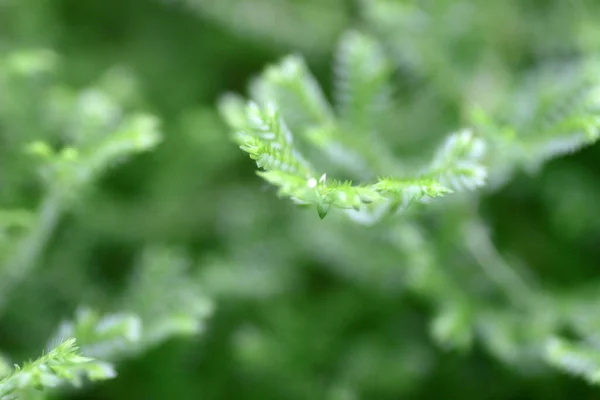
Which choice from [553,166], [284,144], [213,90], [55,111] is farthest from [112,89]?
[553,166]

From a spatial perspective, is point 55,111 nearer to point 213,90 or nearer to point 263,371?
point 213,90

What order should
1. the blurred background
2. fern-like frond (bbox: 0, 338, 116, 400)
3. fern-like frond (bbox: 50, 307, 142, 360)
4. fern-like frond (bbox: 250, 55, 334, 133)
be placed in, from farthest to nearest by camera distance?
1. the blurred background
2. fern-like frond (bbox: 250, 55, 334, 133)
3. fern-like frond (bbox: 50, 307, 142, 360)
4. fern-like frond (bbox: 0, 338, 116, 400)

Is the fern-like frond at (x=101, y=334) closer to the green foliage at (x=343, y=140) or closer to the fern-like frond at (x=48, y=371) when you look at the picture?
the fern-like frond at (x=48, y=371)

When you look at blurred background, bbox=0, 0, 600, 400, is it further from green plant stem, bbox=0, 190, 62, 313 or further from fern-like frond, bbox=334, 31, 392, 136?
fern-like frond, bbox=334, 31, 392, 136

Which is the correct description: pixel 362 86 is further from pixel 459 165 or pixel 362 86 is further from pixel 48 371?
pixel 48 371

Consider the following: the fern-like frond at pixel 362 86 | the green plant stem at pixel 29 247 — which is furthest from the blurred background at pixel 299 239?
the fern-like frond at pixel 362 86

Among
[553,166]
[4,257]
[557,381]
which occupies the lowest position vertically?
[4,257]

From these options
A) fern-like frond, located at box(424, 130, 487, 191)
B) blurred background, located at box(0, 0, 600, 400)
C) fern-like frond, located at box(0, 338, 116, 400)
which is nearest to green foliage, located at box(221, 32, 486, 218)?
fern-like frond, located at box(424, 130, 487, 191)

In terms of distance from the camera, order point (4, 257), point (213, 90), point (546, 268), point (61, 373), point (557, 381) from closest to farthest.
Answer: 1. point (61, 373)
2. point (4, 257)
3. point (557, 381)
4. point (546, 268)
5. point (213, 90)
